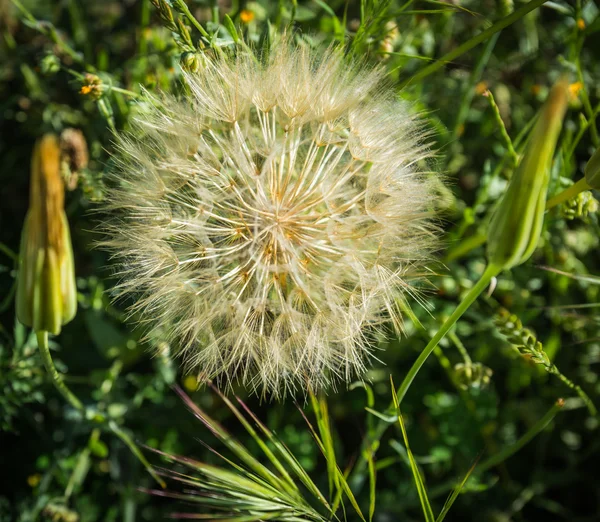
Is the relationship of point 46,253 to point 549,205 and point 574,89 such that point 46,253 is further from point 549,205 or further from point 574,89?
point 574,89

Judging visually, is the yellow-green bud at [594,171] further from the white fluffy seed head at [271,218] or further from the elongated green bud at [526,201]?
the white fluffy seed head at [271,218]

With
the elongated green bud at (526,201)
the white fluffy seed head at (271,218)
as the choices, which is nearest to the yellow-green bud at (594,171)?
the elongated green bud at (526,201)

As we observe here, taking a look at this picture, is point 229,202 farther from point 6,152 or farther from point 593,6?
point 593,6

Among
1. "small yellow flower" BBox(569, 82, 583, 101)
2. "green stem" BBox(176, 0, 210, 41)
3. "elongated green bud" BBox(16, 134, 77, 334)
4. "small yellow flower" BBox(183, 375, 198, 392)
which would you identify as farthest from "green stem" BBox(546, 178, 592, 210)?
"small yellow flower" BBox(183, 375, 198, 392)

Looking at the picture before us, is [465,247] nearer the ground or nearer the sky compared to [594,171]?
nearer the ground

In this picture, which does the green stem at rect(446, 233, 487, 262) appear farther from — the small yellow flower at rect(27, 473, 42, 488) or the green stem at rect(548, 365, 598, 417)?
the small yellow flower at rect(27, 473, 42, 488)

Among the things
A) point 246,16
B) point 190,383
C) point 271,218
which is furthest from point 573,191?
point 190,383
